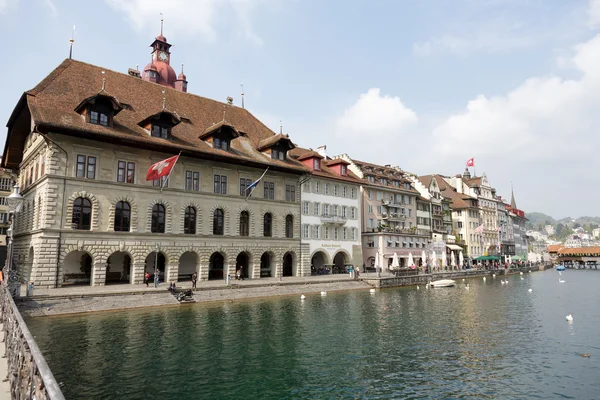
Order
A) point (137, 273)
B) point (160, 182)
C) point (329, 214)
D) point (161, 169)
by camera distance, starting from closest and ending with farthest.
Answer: point (161, 169), point (137, 273), point (160, 182), point (329, 214)

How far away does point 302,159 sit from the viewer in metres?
57.8

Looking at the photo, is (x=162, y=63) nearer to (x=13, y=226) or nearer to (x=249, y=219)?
(x=249, y=219)

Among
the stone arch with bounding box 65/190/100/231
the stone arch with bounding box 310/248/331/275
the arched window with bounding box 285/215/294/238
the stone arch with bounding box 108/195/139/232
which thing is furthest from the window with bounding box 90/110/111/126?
the stone arch with bounding box 310/248/331/275

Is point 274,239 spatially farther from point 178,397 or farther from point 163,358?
point 178,397

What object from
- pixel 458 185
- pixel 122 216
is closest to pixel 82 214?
pixel 122 216

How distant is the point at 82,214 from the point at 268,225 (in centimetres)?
2023

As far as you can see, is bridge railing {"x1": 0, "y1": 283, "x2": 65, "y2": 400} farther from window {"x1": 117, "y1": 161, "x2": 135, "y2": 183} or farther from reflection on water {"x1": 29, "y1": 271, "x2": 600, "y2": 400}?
window {"x1": 117, "y1": 161, "x2": 135, "y2": 183}

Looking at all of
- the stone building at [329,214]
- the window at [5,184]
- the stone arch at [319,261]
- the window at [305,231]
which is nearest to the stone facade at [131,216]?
the window at [305,231]

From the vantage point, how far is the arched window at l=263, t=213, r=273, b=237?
49.1 metres

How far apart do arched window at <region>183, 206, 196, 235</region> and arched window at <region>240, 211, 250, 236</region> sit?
18.9 feet

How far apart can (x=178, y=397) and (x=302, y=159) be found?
46045 mm

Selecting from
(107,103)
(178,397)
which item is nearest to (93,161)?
(107,103)

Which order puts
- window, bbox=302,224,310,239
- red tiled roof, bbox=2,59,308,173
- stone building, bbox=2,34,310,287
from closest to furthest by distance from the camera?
stone building, bbox=2,34,310,287 → red tiled roof, bbox=2,59,308,173 → window, bbox=302,224,310,239

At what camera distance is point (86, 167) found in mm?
36406
